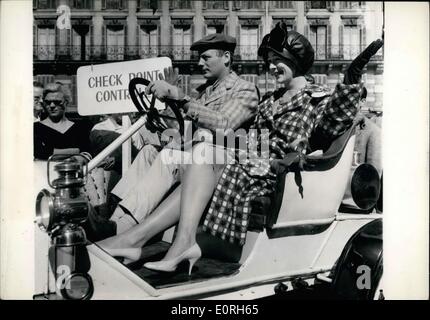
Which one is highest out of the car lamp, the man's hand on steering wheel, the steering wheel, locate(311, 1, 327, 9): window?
locate(311, 1, 327, 9): window

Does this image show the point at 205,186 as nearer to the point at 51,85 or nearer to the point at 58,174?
the point at 58,174

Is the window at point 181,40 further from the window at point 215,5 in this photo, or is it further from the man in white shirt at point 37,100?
the man in white shirt at point 37,100

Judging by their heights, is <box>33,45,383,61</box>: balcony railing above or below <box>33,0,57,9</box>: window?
below

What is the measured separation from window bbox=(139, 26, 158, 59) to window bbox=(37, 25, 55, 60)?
1.72 feet

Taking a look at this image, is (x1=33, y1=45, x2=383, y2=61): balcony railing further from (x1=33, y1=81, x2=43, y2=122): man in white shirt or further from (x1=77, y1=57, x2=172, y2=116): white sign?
(x1=33, y1=81, x2=43, y2=122): man in white shirt

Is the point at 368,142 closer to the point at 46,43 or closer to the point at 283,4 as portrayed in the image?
the point at 283,4

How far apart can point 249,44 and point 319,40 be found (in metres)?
0.44

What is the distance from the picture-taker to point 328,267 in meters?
2.92

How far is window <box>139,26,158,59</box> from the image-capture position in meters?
2.89

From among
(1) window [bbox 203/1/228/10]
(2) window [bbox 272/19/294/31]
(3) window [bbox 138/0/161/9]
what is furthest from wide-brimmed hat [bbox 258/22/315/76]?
(3) window [bbox 138/0/161/9]

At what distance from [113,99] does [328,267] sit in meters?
1.63

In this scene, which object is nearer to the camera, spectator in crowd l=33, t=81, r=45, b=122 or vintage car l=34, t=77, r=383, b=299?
vintage car l=34, t=77, r=383, b=299

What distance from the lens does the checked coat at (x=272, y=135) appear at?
8.94 feet

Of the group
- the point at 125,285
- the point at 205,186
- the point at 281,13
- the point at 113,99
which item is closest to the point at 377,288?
the point at 205,186
